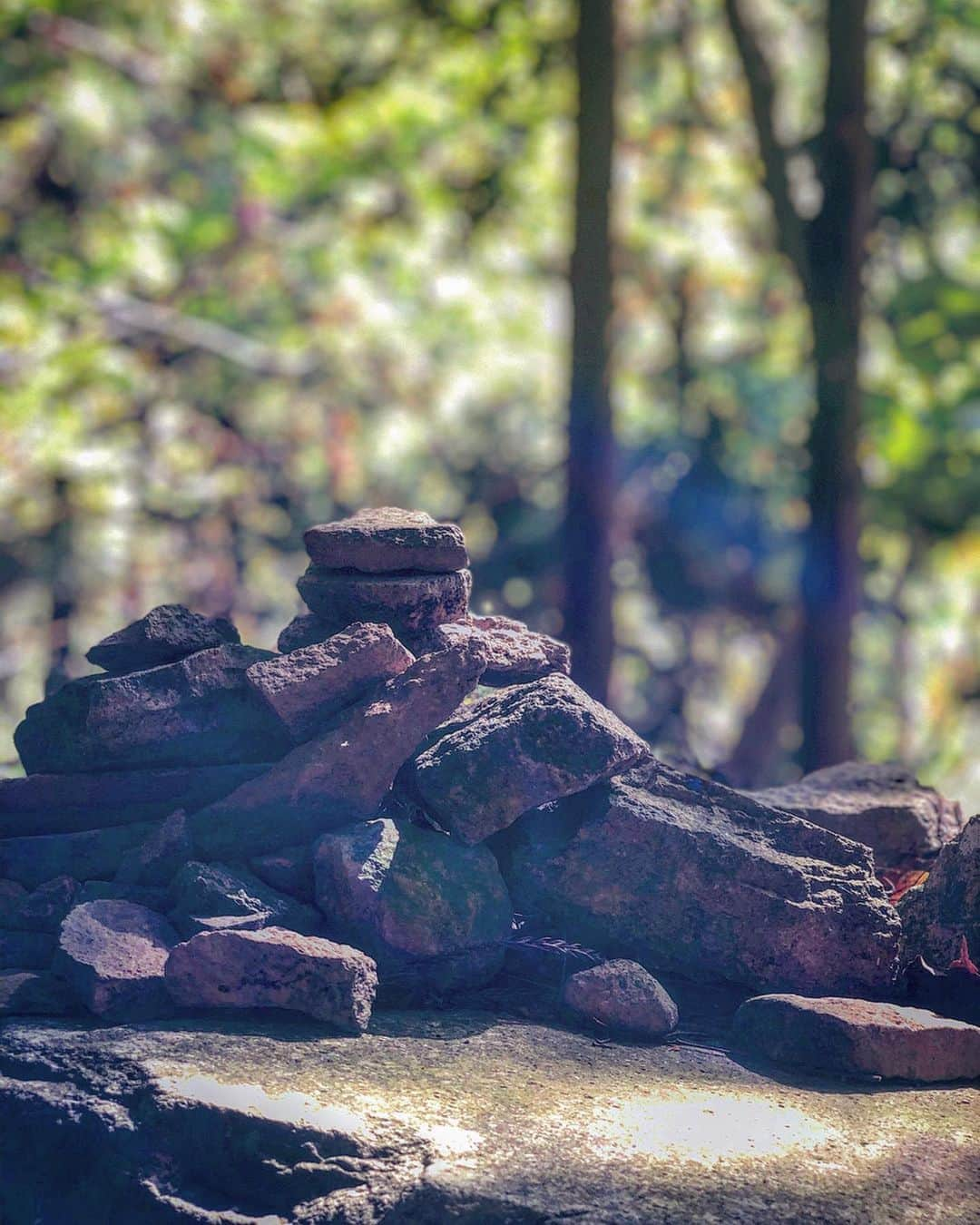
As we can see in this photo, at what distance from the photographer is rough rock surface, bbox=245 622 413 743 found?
132 inches

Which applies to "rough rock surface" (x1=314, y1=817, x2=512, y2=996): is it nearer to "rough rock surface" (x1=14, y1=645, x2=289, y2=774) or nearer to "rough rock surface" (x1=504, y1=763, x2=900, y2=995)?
"rough rock surface" (x1=504, y1=763, x2=900, y2=995)

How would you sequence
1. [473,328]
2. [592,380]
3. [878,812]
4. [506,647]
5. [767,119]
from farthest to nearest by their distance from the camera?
[473,328] → [767,119] → [592,380] → [878,812] → [506,647]

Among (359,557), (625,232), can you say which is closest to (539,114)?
(625,232)

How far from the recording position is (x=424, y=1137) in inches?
95.7

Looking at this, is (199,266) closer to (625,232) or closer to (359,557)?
(625,232)

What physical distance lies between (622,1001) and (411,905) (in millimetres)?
555

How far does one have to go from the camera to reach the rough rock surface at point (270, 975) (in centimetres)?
283

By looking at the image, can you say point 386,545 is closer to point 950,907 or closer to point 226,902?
point 226,902

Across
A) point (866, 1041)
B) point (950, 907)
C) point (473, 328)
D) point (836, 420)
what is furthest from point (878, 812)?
point (473, 328)

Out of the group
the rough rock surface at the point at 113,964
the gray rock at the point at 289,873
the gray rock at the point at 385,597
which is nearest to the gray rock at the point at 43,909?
the rough rock surface at the point at 113,964

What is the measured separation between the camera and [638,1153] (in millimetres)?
2455

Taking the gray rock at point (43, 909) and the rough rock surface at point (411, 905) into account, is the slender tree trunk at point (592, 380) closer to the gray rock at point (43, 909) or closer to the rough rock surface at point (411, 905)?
the rough rock surface at point (411, 905)

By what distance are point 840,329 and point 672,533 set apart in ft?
11.3

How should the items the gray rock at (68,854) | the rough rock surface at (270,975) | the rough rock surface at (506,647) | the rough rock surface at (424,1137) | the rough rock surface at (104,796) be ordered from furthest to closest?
the rough rock surface at (506,647), the rough rock surface at (104,796), the gray rock at (68,854), the rough rock surface at (270,975), the rough rock surface at (424,1137)
